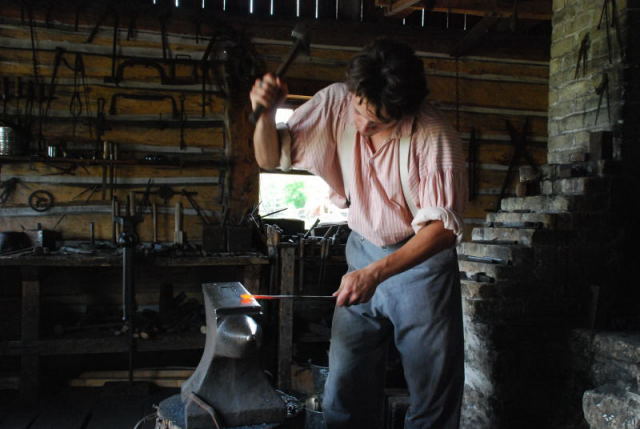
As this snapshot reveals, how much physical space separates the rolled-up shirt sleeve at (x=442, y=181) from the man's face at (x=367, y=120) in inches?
7.0

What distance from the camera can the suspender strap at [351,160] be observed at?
224 cm

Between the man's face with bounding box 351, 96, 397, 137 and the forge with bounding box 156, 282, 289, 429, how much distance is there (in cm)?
82

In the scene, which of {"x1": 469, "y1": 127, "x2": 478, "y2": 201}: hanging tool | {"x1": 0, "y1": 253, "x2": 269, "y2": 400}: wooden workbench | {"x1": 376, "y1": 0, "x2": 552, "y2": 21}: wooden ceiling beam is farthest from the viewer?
{"x1": 469, "y1": 127, "x2": 478, "y2": 201}: hanging tool

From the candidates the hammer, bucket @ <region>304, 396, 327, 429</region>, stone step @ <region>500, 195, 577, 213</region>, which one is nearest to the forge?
the hammer

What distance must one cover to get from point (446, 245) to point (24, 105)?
4.59 m

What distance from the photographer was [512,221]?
3.82m

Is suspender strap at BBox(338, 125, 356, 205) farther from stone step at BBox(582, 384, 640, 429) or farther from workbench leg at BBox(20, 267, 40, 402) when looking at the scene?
workbench leg at BBox(20, 267, 40, 402)

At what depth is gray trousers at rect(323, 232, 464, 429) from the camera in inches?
94.1

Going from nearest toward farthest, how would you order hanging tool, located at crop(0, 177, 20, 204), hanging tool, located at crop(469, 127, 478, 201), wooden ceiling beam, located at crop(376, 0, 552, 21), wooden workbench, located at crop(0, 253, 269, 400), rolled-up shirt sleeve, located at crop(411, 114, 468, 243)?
rolled-up shirt sleeve, located at crop(411, 114, 468, 243) → wooden workbench, located at crop(0, 253, 269, 400) → wooden ceiling beam, located at crop(376, 0, 552, 21) → hanging tool, located at crop(0, 177, 20, 204) → hanging tool, located at crop(469, 127, 478, 201)

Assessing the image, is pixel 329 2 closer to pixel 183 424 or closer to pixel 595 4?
pixel 595 4

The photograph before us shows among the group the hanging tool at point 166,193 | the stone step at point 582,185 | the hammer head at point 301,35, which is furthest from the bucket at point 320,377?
the hanging tool at point 166,193

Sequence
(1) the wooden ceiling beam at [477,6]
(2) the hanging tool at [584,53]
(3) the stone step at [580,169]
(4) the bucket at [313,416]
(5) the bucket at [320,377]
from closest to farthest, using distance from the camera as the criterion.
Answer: (4) the bucket at [313,416] → (5) the bucket at [320,377] → (3) the stone step at [580,169] → (2) the hanging tool at [584,53] → (1) the wooden ceiling beam at [477,6]

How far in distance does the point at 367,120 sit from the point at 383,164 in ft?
0.75

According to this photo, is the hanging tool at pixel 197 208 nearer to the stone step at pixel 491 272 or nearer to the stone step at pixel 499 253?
the stone step at pixel 499 253
